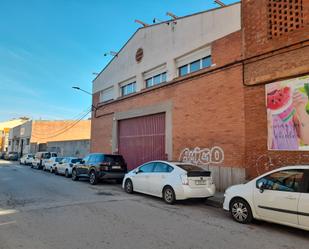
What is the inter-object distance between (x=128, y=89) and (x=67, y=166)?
7.19 metres

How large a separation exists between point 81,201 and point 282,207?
6254mm

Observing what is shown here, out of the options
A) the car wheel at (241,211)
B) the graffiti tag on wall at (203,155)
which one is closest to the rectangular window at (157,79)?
the graffiti tag on wall at (203,155)

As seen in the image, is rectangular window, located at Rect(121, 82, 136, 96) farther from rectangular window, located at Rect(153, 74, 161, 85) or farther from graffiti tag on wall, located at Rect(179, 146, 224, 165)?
graffiti tag on wall, located at Rect(179, 146, 224, 165)

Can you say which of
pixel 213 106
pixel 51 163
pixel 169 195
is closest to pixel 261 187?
pixel 169 195

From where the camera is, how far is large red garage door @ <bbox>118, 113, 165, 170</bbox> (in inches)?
674

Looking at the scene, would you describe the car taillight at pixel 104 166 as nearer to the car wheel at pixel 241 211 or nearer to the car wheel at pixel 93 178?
the car wheel at pixel 93 178

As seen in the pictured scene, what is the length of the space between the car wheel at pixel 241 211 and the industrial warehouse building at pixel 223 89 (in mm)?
3887

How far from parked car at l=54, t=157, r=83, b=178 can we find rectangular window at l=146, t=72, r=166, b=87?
683cm

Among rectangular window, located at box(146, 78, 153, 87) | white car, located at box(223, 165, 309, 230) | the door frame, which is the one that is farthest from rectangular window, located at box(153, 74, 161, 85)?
white car, located at box(223, 165, 309, 230)

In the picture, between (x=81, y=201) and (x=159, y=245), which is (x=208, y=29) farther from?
(x=159, y=245)

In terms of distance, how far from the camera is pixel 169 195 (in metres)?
Answer: 9.61

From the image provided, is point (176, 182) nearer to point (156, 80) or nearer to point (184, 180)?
point (184, 180)

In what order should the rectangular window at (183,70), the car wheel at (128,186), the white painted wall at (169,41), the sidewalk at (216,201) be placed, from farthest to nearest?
the rectangular window at (183,70) < the white painted wall at (169,41) < the car wheel at (128,186) < the sidewalk at (216,201)

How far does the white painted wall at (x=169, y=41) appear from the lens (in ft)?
44.4
